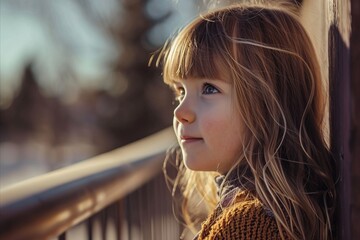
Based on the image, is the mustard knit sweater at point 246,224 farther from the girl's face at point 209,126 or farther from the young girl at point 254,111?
the girl's face at point 209,126

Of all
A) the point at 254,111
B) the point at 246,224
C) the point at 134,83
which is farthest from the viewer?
the point at 134,83

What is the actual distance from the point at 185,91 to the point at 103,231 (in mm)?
535

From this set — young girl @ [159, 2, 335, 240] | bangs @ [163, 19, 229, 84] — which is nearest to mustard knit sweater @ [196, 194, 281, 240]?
young girl @ [159, 2, 335, 240]

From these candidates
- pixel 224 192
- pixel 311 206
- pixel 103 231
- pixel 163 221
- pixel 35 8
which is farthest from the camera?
pixel 35 8

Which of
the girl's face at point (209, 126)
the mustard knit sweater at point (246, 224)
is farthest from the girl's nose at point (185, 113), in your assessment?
the mustard knit sweater at point (246, 224)

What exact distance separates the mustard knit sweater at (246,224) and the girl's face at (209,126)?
9.3 inches

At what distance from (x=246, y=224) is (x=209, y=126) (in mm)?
343

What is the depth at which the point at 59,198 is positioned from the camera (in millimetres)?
1596

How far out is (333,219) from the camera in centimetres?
163

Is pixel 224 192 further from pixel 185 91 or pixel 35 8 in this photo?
pixel 35 8

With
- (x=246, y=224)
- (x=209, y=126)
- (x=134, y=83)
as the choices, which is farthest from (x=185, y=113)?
(x=134, y=83)

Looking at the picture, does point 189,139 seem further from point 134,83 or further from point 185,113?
point 134,83

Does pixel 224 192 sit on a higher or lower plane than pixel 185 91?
lower

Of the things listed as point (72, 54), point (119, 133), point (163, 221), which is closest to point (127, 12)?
point (72, 54)
